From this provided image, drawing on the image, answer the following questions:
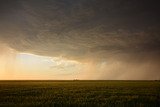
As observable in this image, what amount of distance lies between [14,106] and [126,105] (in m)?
9.26

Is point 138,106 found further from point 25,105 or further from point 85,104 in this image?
point 25,105

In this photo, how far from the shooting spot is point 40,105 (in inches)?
828

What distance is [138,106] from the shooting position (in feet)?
68.1

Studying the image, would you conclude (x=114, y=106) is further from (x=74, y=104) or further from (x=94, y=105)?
(x=74, y=104)

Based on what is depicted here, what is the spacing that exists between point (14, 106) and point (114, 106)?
8114mm

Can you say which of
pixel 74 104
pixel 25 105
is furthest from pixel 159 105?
pixel 25 105

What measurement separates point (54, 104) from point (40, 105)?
3.91 feet

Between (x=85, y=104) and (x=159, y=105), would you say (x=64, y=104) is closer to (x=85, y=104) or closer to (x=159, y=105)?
(x=85, y=104)

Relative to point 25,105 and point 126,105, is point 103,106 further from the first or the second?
point 25,105

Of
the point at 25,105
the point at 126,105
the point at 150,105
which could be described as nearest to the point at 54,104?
the point at 25,105

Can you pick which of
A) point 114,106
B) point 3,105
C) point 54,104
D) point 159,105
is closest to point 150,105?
point 159,105

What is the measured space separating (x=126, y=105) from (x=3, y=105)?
10.2m

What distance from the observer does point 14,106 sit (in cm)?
2045

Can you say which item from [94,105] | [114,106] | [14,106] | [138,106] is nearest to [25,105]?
[14,106]
